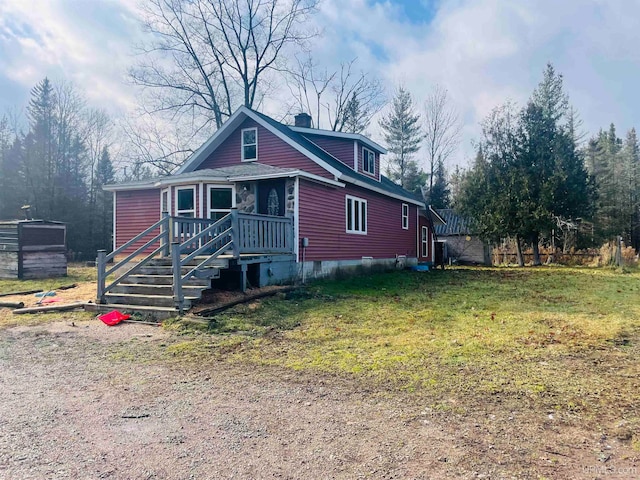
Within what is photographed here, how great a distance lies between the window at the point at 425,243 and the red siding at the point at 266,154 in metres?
11.3

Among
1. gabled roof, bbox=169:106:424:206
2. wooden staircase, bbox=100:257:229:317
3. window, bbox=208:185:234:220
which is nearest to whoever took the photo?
wooden staircase, bbox=100:257:229:317

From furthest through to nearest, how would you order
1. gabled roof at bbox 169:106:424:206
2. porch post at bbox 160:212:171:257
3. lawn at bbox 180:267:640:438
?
1. gabled roof at bbox 169:106:424:206
2. porch post at bbox 160:212:171:257
3. lawn at bbox 180:267:640:438

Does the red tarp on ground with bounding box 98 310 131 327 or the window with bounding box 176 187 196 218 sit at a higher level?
the window with bounding box 176 187 196 218

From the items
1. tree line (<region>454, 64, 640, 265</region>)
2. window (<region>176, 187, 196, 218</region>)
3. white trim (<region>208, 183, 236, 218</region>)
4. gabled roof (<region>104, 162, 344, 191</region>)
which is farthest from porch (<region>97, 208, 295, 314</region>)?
tree line (<region>454, 64, 640, 265</region>)

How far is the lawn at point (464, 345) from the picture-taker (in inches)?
154

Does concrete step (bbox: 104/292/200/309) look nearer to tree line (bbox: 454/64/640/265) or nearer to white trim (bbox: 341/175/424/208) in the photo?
white trim (bbox: 341/175/424/208)

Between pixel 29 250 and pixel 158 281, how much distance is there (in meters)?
10.2

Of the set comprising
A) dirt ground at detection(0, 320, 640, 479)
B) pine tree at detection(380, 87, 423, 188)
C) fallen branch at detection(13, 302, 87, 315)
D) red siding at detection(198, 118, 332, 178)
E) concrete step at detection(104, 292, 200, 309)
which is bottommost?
dirt ground at detection(0, 320, 640, 479)

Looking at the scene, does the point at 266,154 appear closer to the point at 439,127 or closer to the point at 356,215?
the point at 356,215

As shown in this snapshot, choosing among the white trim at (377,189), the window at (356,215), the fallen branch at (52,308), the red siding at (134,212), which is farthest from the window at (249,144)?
the fallen branch at (52,308)

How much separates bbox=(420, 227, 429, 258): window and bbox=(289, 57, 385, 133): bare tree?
12.9 metres

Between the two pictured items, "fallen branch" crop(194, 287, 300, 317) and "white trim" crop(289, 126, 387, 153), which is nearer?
"fallen branch" crop(194, 287, 300, 317)

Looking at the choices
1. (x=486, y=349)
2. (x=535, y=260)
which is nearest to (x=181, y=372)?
(x=486, y=349)

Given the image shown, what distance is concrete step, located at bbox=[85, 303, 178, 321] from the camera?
25.4 ft
